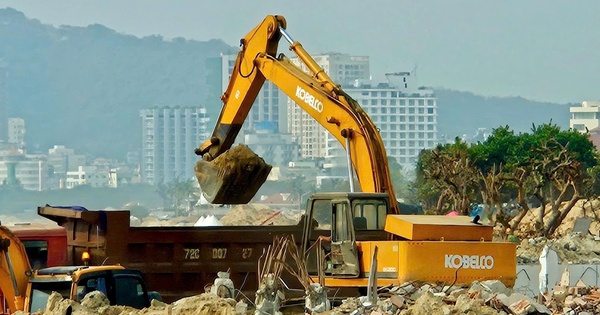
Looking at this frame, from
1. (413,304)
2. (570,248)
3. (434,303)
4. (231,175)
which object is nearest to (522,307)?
(413,304)

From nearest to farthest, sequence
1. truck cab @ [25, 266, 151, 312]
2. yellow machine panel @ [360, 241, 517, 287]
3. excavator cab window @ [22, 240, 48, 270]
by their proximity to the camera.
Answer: truck cab @ [25, 266, 151, 312], yellow machine panel @ [360, 241, 517, 287], excavator cab window @ [22, 240, 48, 270]

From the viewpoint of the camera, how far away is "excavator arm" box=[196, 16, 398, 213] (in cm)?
2095

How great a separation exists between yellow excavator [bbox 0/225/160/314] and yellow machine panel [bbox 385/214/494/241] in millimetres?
4278

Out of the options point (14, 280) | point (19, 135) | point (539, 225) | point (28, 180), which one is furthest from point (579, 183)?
point (19, 135)

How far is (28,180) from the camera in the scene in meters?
179

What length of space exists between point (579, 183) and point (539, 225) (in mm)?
1994

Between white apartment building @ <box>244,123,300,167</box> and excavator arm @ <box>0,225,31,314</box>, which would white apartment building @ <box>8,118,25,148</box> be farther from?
excavator arm @ <box>0,225,31,314</box>

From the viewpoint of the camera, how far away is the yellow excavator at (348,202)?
17719mm

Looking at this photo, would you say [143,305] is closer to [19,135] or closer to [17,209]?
[17,209]

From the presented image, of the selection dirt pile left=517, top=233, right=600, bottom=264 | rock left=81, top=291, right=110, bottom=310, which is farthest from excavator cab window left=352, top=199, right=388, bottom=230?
dirt pile left=517, top=233, right=600, bottom=264

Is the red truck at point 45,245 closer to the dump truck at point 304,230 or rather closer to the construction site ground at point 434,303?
the dump truck at point 304,230

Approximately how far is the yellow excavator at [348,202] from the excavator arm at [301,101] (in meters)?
0.02

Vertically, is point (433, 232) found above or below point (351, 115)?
below

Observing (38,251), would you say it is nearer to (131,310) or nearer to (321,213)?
(321,213)
